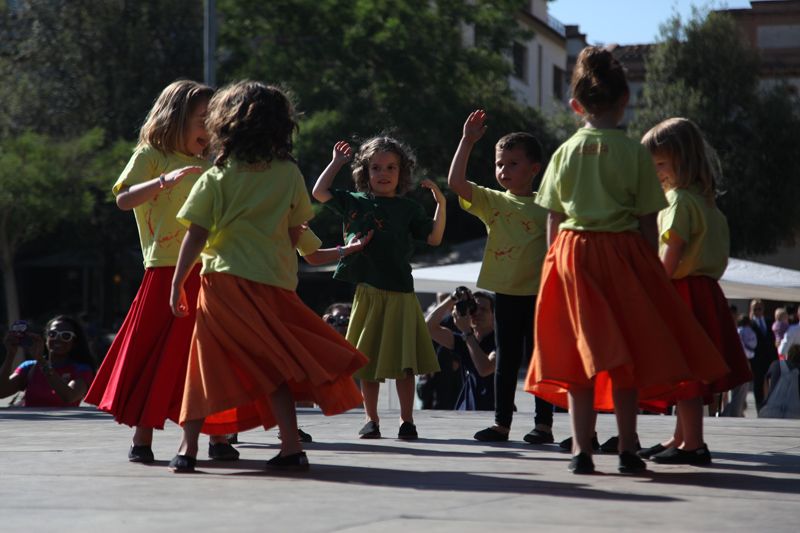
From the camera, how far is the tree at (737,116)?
148 ft

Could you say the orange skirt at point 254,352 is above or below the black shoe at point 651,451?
above

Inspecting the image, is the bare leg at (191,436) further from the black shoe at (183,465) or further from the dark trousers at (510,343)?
the dark trousers at (510,343)

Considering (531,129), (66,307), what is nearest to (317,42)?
(531,129)

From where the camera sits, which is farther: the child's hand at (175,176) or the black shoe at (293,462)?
the child's hand at (175,176)

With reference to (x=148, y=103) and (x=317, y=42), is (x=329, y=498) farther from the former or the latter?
(x=148, y=103)

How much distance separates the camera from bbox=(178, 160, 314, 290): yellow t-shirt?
19.9 feet

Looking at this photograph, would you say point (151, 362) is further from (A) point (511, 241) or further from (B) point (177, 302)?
(A) point (511, 241)

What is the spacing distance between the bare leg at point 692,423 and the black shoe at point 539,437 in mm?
1292

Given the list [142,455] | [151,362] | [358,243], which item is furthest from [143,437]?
[358,243]

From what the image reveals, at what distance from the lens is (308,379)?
6.07 meters

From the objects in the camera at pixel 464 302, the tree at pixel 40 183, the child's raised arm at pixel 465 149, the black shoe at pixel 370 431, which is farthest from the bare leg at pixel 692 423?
the tree at pixel 40 183

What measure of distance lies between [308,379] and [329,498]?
105 centimetres

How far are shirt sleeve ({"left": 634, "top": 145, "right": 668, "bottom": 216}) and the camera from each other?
447cm

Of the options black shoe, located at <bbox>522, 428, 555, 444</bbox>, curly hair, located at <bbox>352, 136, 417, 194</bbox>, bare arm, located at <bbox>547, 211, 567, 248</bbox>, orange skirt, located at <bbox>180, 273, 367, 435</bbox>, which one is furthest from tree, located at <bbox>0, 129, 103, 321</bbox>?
bare arm, located at <bbox>547, 211, 567, 248</bbox>
